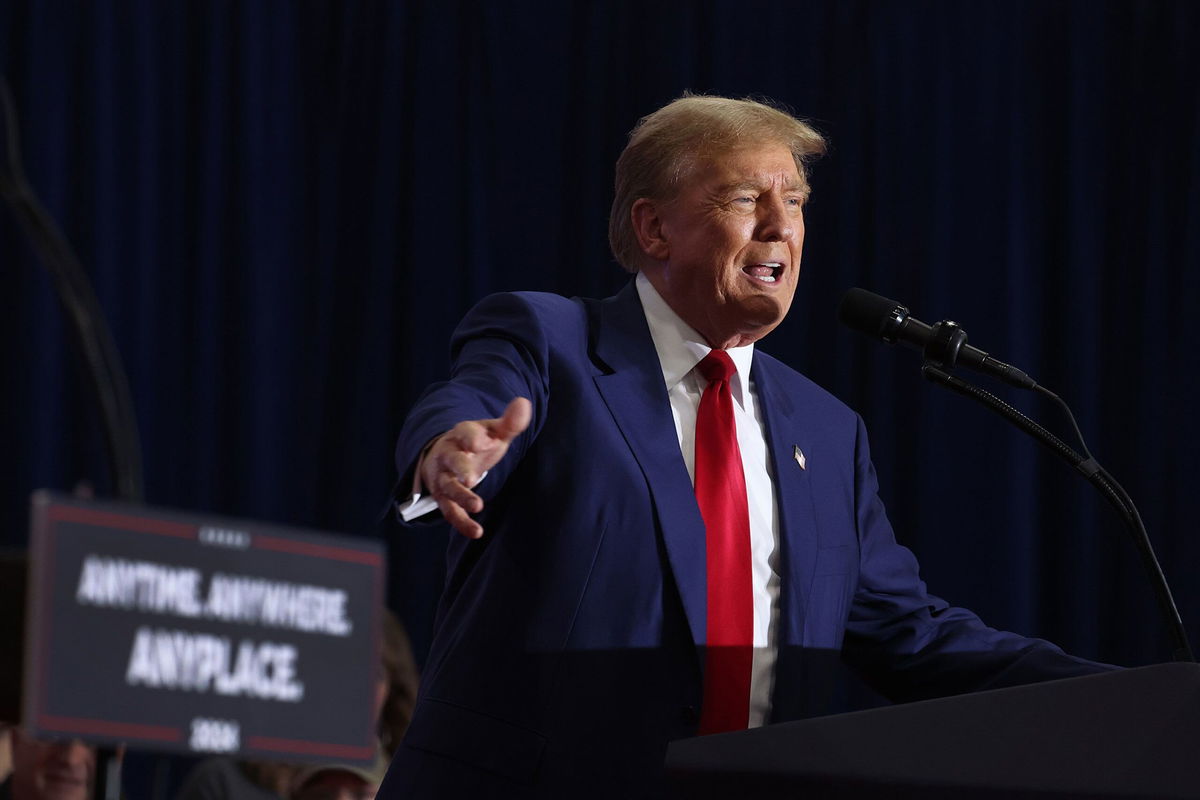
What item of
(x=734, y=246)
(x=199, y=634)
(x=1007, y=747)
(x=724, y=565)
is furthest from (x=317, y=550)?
(x=734, y=246)

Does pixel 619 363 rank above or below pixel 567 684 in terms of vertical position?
above

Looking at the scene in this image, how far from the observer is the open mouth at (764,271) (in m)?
2.04

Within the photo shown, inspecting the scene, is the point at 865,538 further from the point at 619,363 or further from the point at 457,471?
the point at 457,471

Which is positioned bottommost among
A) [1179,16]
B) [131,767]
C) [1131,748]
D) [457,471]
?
[131,767]

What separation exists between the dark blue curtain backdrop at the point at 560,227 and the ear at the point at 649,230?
1670mm

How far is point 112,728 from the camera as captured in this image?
0.75 meters

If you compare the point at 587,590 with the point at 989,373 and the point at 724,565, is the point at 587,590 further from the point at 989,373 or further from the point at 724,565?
the point at 989,373

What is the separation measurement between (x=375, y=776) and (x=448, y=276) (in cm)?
154

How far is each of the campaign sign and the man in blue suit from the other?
24.1 inches

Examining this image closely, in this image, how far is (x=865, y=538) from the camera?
2.07 m

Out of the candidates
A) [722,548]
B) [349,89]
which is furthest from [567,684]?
[349,89]

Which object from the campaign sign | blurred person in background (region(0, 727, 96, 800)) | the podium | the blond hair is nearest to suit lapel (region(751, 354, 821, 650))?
the blond hair

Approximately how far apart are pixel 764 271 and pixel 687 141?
20cm

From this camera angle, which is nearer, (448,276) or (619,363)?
(619,363)
